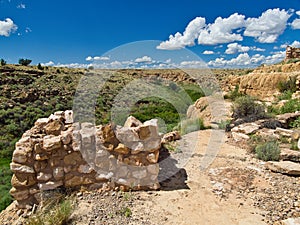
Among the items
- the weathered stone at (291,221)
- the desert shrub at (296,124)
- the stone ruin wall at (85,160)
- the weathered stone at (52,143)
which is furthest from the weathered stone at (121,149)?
the desert shrub at (296,124)

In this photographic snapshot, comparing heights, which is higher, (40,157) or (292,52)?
(292,52)

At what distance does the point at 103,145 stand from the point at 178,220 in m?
1.58

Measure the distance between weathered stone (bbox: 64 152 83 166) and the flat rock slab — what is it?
11.8 feet

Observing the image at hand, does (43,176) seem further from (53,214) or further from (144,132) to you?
(144,132)

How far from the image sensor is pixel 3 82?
21.6 m

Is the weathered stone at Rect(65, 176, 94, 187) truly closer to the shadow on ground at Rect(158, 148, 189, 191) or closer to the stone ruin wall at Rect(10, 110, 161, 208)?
the stone ruin wall at Rect(10, 110, 161, 208)

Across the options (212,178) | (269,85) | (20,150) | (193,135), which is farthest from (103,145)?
(269,85)

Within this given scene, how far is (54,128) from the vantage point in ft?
13.8

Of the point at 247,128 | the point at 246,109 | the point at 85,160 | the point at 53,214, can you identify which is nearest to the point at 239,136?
the point at 247,128

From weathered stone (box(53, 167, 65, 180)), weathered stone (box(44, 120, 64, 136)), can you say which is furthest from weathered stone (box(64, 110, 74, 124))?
weathered stone (box(53, 167, 65, 180))

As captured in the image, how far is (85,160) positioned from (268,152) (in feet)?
12.7

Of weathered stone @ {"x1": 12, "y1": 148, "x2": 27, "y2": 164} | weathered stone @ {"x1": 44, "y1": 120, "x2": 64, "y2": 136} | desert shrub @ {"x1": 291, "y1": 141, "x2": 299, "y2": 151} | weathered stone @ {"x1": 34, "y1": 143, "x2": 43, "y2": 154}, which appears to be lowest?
desert shrub @ {"x1": 291, "y1": 141, "x2": 299, "y2": 151}

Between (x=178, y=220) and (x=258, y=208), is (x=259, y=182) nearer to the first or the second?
(x=258, y=208)

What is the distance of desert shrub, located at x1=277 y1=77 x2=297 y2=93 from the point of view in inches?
517
